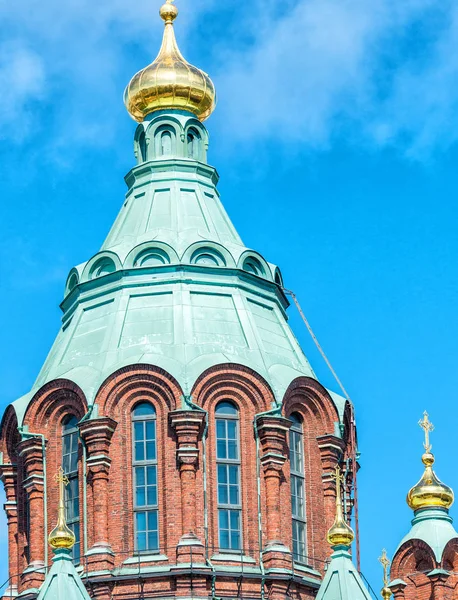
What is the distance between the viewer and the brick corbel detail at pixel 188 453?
69.4 meters

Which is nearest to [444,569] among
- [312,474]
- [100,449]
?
[312,474]

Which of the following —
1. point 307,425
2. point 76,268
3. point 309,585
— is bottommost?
point 309,585

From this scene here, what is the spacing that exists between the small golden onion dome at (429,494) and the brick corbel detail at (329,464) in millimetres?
2565

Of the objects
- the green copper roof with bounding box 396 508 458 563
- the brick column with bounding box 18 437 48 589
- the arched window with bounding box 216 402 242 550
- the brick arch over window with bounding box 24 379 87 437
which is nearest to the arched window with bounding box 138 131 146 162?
the brick arch over window with bounding box 24 379 87 437

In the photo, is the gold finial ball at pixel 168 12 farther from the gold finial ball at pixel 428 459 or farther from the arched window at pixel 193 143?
the gold finial ball at pixel 428 459

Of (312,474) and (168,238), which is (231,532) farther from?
(168,238)

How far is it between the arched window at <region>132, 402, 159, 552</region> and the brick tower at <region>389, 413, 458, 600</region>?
269 inches

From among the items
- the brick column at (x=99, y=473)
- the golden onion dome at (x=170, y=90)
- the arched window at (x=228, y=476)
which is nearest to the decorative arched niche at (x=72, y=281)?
the brick column at (x=99, y=473)

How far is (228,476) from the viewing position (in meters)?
70.6

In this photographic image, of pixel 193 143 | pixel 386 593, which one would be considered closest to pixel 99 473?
pixel 386 593

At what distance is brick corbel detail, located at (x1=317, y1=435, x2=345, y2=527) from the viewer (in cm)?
7181

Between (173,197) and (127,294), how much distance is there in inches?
146

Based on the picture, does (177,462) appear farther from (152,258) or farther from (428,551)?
(428,551)

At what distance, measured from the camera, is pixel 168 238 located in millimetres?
74188
